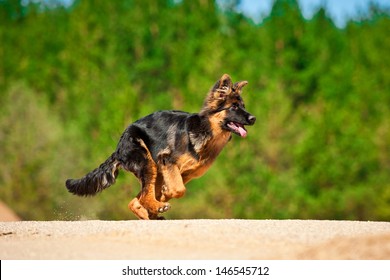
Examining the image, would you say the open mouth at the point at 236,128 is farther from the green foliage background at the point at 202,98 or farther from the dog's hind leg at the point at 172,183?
the green foliage background at the point at 202,98

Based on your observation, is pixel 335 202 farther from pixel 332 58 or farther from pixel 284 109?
pixel 332 58

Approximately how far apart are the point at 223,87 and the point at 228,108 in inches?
15.7

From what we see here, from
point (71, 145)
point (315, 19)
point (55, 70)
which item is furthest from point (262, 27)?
point (71, 145)

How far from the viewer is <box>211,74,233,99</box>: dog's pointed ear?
15805mm

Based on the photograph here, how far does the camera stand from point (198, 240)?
493 inches

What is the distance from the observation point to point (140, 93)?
69938 mm

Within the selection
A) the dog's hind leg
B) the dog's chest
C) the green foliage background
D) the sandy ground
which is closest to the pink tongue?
the dog's chest

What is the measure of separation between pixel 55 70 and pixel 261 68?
16.8 meters

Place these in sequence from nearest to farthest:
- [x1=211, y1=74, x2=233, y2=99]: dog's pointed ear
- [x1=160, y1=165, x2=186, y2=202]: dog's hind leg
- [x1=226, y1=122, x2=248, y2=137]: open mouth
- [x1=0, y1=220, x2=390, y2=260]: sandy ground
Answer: [x1=0, y1=220, x2=390, y2=260]: sandy ground < [x1=160, y1=165, x2=186, y2=202]: dog's hind leg < [x1=226, y1=122, x2=248, y2=137]: open mouth < [x1=211, y1=74, x2=233, y2=99]: dog's pointed ear

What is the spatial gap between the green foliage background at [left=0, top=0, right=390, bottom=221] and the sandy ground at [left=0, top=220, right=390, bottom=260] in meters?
30.6

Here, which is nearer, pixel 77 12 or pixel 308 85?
pixel 308 85

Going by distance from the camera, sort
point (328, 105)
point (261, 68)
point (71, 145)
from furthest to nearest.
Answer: point (261, 68) → point (328, 105) → point (71, 145)

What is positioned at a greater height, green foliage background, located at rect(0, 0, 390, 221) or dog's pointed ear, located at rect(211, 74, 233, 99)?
dog's pointed ear, located at rect(211, 74, 233, 99)

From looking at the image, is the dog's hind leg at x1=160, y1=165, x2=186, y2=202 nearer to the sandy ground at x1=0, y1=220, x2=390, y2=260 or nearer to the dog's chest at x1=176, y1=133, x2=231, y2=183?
the dog's chest at x1=176, y1=133, x2=231, y2=183
